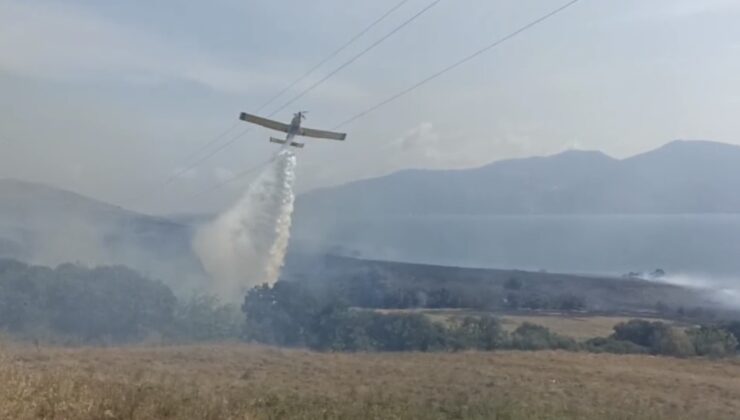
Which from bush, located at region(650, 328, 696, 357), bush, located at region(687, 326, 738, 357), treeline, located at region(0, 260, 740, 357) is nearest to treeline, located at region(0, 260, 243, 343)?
treeline, located at region(0, 260, 740, 357)

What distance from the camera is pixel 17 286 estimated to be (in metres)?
39.2

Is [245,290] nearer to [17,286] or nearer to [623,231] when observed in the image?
[17,286]

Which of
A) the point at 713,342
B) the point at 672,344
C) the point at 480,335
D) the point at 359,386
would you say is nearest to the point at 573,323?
the point at 713,342

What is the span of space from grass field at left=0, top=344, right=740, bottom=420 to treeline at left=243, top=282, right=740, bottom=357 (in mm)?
5375

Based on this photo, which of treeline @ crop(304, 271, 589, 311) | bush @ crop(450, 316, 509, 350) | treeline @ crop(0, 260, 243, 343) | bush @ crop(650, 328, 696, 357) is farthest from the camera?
treeline @ crop(304, 271, 589, 311)

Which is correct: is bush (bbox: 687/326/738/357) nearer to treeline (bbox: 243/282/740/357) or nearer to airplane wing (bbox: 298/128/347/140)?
treeline (bbox: 243/282/740/357)

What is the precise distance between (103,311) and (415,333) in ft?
48.0

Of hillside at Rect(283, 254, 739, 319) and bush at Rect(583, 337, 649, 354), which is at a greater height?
hillside at Rect(283, 254, 739, 319)

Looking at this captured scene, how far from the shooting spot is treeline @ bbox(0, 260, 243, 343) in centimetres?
3584

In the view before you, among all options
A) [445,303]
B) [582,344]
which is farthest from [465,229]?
[582,344]

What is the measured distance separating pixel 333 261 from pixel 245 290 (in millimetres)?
26268

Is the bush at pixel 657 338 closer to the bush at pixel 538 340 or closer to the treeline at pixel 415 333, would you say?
the treeline at pixel 415 333

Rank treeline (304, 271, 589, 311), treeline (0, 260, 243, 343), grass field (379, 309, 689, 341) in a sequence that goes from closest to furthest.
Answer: treeline (0, 260, 243, 343), grass field (379, 309, 689, 341), treeline (304, 271, 589, 311)

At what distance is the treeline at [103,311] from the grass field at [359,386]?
1089 cm
